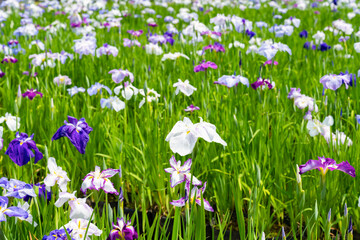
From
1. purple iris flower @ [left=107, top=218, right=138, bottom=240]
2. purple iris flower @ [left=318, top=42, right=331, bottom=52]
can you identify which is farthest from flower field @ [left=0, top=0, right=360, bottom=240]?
purple iris flower @ [left=318, top=42, right=331, bottom=52]

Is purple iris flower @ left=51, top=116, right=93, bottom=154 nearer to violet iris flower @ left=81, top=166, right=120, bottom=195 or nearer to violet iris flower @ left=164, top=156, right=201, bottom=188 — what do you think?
violet iris flower @ left=81, top=166, right=120, bottom=195

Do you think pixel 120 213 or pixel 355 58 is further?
pixel 355 58

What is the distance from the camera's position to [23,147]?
153 cm

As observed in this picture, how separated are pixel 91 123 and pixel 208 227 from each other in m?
0.92

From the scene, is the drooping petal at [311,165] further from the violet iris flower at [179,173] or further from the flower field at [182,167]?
the violet iris flower at [179,173]

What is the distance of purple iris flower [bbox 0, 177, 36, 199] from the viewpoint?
1286mm

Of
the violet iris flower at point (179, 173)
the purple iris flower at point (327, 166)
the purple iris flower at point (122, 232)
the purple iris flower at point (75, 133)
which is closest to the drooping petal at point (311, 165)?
the purple iris flower at point (327, 166)

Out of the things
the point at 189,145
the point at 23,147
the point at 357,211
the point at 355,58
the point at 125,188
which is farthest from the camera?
the point at 355,58

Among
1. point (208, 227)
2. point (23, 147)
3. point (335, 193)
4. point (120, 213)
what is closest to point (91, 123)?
point (23, 147)

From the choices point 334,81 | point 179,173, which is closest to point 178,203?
point 179,173

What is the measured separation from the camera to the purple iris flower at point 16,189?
1.29 meters

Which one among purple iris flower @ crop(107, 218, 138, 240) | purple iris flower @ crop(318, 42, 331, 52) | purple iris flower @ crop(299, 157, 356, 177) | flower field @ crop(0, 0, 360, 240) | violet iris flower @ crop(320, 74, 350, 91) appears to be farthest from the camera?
purple iris flower @ crop(318, 42, 331, 52)

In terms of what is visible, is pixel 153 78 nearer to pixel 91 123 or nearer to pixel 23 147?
pixel 91 123

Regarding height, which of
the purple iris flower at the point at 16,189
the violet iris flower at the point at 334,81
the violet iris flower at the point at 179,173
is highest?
the violet iris flower at the point at 334,81
